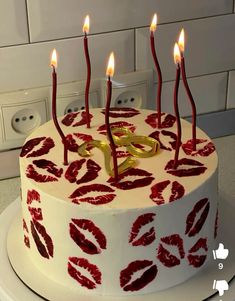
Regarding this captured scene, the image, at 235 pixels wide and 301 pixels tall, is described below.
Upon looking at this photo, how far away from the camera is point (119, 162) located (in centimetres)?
77

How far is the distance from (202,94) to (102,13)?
0.81 feet

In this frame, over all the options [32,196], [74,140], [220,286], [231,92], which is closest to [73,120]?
[74,140]

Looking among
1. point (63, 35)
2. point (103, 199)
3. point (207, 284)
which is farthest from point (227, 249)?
point (63, 35)

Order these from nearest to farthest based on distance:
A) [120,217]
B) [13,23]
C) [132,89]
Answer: [120,217] < [13,23] < [132,89]

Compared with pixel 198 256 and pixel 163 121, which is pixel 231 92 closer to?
pixel 163 121

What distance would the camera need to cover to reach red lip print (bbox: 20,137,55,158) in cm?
80

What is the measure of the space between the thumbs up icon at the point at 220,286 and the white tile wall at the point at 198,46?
425 millimetres

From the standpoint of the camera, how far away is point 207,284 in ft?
2.51

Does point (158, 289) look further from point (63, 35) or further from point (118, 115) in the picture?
point (63, 35)

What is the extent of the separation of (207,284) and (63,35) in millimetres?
440

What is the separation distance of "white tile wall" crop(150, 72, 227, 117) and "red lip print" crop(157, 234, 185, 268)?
0.42 m

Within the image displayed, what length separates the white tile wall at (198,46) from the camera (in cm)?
106

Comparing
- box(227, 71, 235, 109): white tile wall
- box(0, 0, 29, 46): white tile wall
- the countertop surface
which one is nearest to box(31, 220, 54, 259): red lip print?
the countertop surface

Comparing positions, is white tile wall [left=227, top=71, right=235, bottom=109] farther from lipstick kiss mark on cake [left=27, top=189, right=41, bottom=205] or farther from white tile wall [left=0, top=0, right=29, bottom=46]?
lipstick kiss mark on cake [left=27, top=189, right=41, bottom=205]
